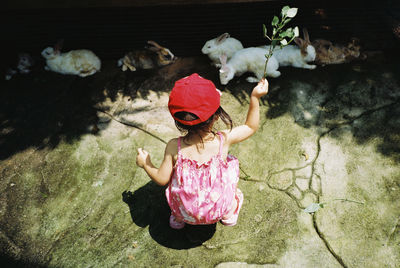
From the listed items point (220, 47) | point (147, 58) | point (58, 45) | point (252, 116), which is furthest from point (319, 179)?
point (58, 45)

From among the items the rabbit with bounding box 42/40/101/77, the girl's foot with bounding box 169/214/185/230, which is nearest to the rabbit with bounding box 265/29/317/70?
the girl's foot with bounding box 169/214/185/230

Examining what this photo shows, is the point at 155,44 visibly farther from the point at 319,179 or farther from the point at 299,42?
the point at 319,179

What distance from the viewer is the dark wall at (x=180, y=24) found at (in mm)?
3559

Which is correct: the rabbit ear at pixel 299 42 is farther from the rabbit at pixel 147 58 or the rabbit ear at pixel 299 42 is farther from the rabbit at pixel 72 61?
the rabbit at pixel 72 61

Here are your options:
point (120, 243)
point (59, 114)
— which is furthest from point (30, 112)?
point (120, 243)

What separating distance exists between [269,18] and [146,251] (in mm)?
3152

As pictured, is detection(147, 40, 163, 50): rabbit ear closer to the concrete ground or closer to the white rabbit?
the concrete ground

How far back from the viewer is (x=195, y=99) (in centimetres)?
177

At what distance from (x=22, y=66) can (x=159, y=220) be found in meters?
3.11

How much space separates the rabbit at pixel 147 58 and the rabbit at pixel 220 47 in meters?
0.54

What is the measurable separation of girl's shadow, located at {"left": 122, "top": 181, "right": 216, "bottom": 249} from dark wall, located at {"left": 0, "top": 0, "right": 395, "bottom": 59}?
213 cm

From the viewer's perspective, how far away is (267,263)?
247 centimetres

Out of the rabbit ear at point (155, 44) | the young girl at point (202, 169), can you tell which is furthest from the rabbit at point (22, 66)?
the young girl at point (202, 169)

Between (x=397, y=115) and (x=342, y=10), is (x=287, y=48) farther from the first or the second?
(x=397, y=115)
